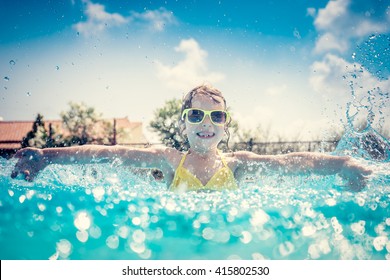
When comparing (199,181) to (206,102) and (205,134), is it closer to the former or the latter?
(205,134)

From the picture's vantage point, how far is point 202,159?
2.98 m

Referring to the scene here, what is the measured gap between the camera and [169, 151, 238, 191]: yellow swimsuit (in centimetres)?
282

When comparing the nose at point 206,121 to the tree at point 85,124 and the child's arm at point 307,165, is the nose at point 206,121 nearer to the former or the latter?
the child's arm at point 307,165

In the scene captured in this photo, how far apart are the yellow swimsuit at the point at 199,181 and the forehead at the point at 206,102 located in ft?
1.75

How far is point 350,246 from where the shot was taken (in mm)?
2035

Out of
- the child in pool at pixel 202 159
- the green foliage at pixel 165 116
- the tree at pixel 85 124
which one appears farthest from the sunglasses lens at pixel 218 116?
the tree at pixel 85 124

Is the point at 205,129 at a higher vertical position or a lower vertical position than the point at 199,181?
higher

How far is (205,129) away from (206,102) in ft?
0.77

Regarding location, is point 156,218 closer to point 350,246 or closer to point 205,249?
point 205,249

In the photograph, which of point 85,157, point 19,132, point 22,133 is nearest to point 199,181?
point 85,157

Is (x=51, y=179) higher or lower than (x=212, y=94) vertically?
lower

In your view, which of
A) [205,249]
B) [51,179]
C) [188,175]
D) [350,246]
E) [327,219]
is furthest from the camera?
[51,179]

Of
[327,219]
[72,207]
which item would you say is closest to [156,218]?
[72,207]

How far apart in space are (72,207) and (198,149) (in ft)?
3.92
